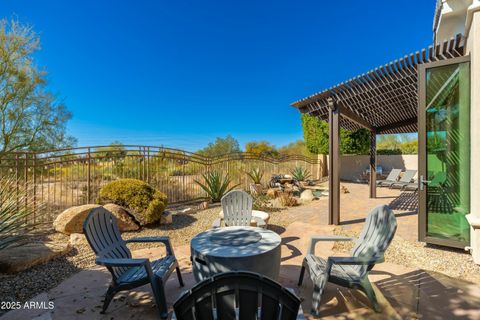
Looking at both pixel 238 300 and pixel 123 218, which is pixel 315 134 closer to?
pixel 123 218

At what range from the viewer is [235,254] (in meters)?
→ 2.28

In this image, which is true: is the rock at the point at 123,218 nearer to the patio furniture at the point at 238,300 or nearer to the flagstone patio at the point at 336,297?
the flagstone patio at the point at 336,297

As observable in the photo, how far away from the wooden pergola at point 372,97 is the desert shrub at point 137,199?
157 inches

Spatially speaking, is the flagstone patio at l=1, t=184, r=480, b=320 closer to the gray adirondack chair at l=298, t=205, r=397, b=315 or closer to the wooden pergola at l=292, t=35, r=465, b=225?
the gray adirondack chair at l=298, t=205, r=397, b=315

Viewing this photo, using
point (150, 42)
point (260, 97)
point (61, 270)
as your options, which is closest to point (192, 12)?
point (150, 42)

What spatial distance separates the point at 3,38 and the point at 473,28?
14.4 m

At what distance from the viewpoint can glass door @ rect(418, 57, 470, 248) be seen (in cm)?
380

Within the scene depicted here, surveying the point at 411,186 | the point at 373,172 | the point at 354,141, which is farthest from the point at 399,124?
the point at 354,141

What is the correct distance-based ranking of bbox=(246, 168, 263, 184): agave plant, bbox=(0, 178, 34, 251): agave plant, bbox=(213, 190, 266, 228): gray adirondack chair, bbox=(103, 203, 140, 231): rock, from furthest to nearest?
bbox=(246, 168, 263, 184): agave plant < bbox=(103, 203, 140, 231): rock < bbox=(213, 190, 266, 228): gray adirondack chair < bbox=(0, 178, 34, 251): agave plant

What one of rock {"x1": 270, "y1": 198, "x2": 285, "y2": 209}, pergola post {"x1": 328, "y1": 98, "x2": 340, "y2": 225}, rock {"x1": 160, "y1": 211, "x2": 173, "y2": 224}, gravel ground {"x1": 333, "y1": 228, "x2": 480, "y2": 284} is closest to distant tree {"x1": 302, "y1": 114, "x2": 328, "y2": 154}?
rock {"x1": 270, "y1": 198, "x2": 285, "y2": 209}

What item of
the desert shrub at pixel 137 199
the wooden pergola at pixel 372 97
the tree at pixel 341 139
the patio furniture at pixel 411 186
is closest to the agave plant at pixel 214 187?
the desert shrub at pixel 137 199

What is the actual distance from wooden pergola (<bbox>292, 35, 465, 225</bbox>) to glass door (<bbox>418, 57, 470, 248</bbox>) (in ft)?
2.05

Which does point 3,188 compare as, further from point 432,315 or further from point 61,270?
point 432,315

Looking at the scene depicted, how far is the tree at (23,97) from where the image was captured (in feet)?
31.6
